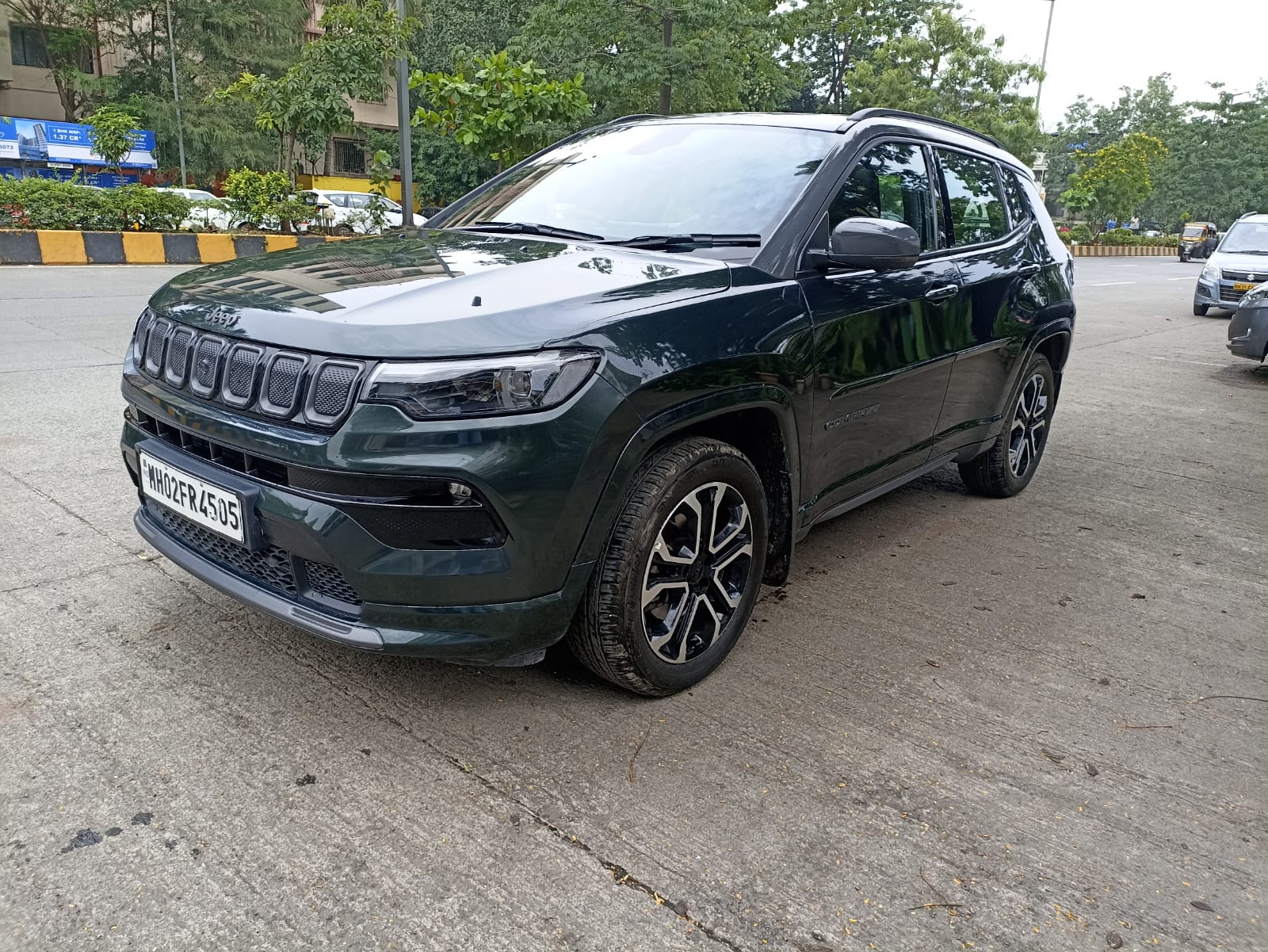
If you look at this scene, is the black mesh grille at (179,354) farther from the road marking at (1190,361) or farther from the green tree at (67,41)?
the green tree at (67,41)

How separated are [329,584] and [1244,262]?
55.7 feet

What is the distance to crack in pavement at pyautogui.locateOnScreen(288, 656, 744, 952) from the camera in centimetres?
199

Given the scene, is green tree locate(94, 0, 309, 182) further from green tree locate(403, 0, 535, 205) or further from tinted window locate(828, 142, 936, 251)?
tinted window locate(828, 142, 936, 251)

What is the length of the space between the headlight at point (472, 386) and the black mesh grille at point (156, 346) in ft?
2.96

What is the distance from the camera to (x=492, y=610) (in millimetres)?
2387

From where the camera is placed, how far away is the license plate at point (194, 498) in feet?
8.13

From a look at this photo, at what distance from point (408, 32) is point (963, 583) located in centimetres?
1448

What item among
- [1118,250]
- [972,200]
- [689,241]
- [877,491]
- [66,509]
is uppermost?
[972,200]

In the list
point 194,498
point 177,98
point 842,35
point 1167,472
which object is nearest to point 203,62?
point 177,98

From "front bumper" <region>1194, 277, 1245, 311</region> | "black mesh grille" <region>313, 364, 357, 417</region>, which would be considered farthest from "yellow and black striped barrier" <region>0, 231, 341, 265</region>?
"front bumper" <region>1194, 277, 1245, 311</region>

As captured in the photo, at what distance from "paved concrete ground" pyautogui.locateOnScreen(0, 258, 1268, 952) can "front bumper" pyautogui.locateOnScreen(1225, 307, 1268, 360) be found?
6.17 metres

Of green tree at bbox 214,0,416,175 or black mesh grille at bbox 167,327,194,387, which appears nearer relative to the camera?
black mesh grille at bbox 167,327,194,387

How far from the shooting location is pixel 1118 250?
48375 mm

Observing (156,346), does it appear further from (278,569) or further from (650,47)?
(650,47)
